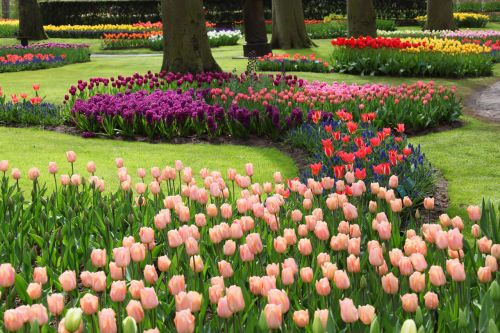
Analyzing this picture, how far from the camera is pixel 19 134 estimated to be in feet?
35.7

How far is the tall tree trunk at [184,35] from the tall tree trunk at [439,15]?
15902 millimetres

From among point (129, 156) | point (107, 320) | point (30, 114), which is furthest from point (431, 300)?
point (30, 114)

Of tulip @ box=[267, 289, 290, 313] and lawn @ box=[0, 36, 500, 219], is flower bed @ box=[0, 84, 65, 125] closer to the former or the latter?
lawn @ box=[0, 36, 500, 219]

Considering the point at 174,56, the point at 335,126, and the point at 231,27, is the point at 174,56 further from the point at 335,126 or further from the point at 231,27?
the point at 231,27

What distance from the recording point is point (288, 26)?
77.3ft

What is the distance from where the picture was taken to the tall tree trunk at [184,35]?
554 inches

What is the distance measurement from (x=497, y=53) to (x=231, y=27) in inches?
809

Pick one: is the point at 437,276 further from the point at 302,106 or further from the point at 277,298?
the point at 302,106

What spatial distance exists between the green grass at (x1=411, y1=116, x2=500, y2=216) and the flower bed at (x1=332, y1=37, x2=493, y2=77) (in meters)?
6.01

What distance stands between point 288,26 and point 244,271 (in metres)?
20.6

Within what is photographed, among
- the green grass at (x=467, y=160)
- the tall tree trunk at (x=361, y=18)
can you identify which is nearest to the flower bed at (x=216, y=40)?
the tall tree trunk at (x=361, y=18)

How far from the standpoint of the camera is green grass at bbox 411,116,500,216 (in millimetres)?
7039

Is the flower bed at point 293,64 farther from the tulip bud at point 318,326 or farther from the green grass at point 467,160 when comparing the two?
the tulip bud at point 318,326

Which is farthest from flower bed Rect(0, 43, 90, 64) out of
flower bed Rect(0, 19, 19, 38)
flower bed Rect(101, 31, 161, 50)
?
flower bed Rect(0, 19, 19, 38)
